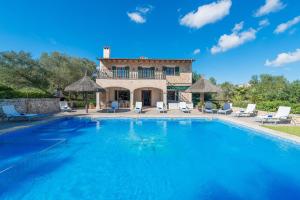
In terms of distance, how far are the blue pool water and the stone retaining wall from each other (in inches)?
257

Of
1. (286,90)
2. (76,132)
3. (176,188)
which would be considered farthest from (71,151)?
(286,90)

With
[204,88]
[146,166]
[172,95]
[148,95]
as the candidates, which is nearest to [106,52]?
[148,95]

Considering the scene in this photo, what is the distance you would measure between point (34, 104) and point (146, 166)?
57.5 ft

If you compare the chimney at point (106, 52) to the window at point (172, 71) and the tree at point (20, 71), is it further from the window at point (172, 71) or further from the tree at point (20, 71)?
the tree at point (20, 71)

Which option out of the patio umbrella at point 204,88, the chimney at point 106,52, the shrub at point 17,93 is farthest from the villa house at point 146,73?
the shrub at point 17,93

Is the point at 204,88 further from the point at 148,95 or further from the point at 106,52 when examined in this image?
the point at 106,52

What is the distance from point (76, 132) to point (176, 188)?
982 cm

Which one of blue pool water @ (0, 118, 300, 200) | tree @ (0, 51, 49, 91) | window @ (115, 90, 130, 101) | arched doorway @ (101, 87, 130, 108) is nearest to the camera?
blue pool water @ (0, 118, 300, 200)

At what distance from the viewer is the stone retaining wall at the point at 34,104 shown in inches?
667

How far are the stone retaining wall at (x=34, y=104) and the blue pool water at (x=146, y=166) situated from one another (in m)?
6.53

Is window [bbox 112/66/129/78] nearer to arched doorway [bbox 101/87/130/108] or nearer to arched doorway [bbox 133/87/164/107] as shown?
arched doorway [bbox 101/87/130/108]

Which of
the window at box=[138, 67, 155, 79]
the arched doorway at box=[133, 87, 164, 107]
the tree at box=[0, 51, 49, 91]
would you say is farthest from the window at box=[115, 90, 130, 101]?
the tree at box=[0, 51, 49, 91]

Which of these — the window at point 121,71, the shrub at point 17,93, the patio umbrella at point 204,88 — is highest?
the window at point 121,71

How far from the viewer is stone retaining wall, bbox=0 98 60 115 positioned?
55.6 feet
